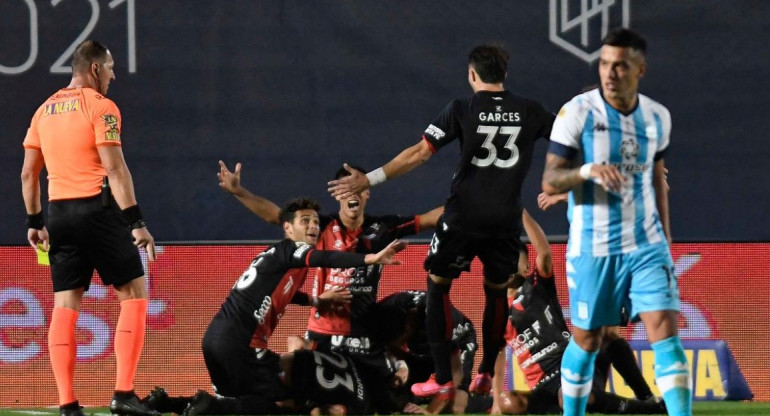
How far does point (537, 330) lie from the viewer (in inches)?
272

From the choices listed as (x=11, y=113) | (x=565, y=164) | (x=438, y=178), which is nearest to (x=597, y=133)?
(x=565, y=164)

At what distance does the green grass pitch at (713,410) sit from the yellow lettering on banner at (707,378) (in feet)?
0.65

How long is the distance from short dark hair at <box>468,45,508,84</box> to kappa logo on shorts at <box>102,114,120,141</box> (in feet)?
5.94

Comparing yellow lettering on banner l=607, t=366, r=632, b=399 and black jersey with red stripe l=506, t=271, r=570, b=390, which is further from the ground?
black jersey with red stripe l=506, t=271, r=570, b=390

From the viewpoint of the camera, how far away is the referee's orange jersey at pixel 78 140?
5.91 metres

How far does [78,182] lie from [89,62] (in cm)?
62

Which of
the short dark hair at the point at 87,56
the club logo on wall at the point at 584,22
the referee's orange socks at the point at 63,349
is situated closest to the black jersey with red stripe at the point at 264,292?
the referee's orange socks at the point at 63,349

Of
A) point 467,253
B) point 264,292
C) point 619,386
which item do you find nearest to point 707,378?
point 619,386

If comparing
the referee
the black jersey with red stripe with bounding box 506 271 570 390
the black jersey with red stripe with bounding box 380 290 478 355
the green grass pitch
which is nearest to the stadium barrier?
the green grass pitch

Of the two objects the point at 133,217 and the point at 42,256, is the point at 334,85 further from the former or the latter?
the point at 133,217

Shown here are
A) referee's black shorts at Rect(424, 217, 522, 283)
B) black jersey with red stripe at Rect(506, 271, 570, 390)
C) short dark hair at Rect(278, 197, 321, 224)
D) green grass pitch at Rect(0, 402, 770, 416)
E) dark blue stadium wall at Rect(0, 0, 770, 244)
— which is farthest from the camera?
dark blue stadium wall at Rect(0, 0, 770, 244)

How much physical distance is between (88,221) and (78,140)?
1.34 feet

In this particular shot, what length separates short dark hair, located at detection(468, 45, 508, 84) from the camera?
5922mm

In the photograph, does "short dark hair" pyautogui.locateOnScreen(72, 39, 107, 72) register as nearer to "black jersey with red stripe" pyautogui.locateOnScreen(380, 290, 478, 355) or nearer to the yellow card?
the yellow card
